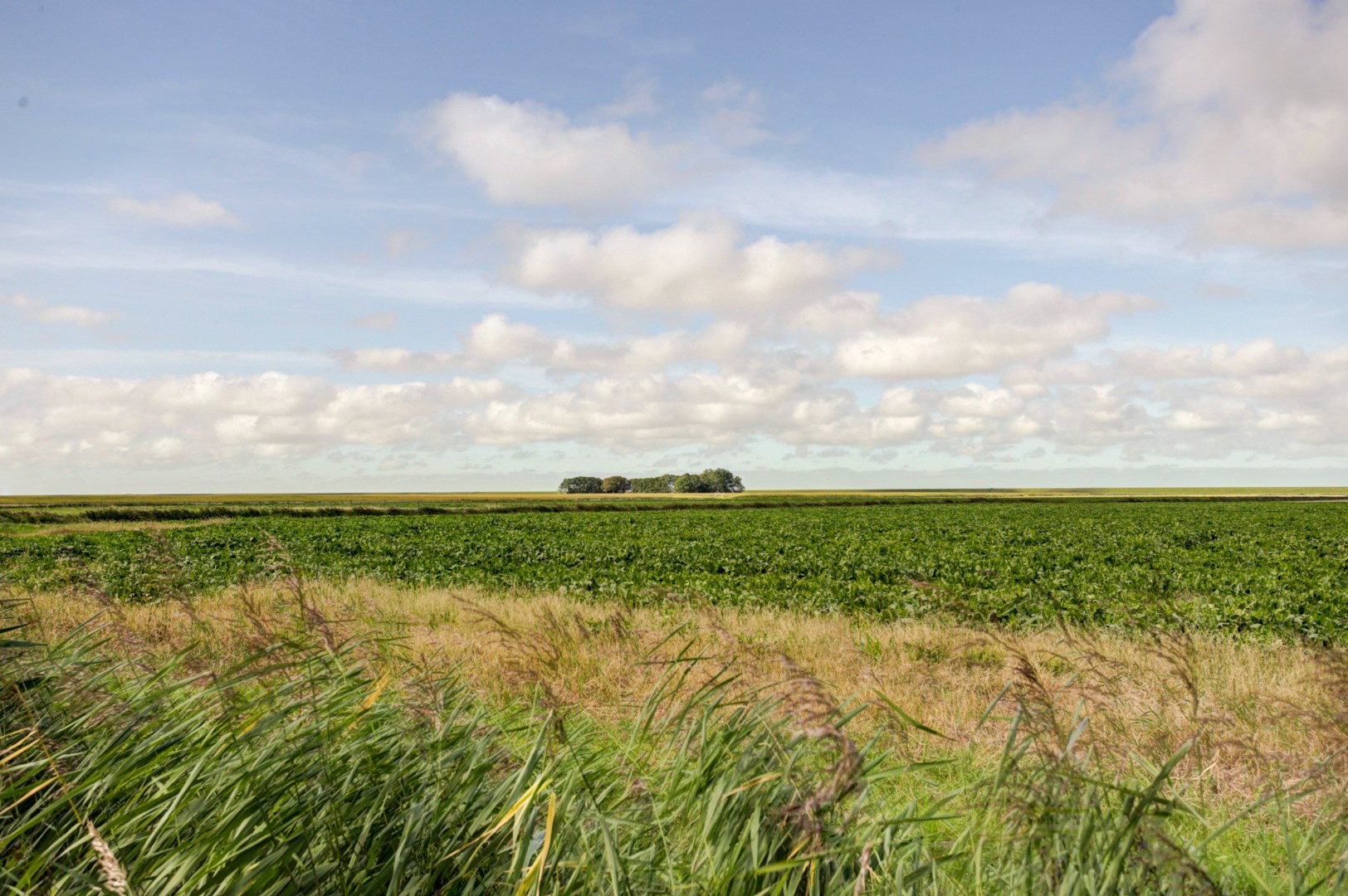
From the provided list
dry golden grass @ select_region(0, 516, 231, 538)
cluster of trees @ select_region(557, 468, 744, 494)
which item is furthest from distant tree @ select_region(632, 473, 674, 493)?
dry golden grass @ select_region(0, 516, 231, 538)

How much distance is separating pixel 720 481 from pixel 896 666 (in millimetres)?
139678

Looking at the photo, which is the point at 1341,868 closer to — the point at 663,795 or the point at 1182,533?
the point at 663,795

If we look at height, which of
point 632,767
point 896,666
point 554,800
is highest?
point 554,800

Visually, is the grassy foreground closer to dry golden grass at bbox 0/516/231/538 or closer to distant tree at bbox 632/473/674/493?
dry golden grass at bbox 0/516/231/538

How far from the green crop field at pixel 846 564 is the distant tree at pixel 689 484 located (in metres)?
103

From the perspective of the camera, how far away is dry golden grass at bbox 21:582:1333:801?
198 inches

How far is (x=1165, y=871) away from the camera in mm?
2418

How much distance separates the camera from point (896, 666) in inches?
389

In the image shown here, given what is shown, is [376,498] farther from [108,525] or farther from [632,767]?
[632,767]

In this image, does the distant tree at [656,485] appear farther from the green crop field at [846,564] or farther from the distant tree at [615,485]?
the green crop field at [846,564]

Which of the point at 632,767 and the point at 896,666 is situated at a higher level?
the point at 632,767

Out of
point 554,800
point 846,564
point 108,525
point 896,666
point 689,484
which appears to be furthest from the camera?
point 689,484

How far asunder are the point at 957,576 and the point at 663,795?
18625mm

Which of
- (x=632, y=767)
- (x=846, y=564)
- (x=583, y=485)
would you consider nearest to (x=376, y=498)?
(x=583, y=485)
